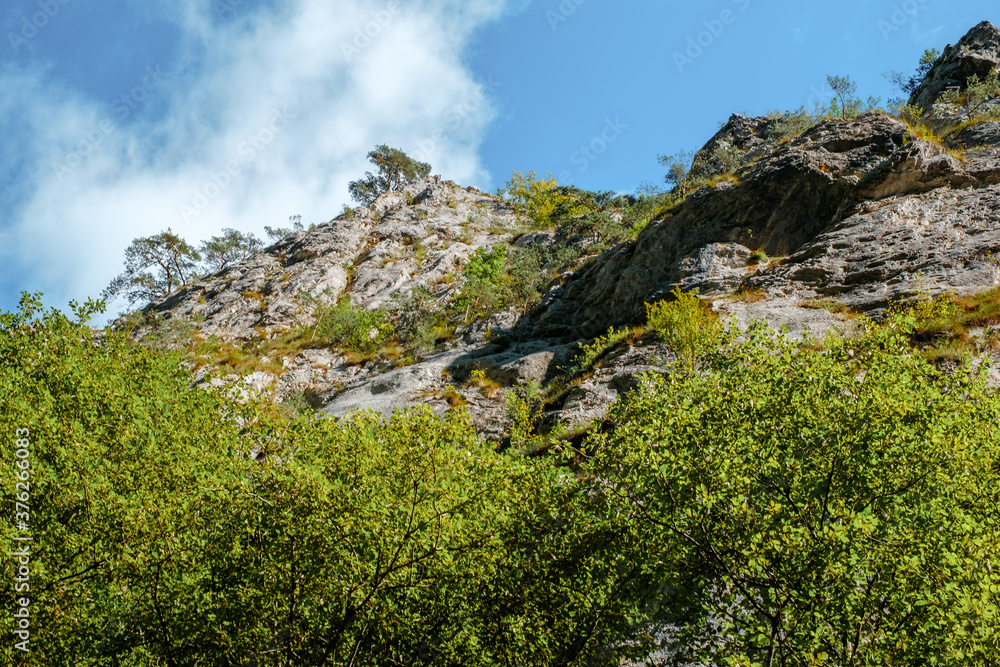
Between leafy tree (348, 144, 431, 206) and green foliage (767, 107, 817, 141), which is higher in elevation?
leafy tree (348, 144, 431, 206)

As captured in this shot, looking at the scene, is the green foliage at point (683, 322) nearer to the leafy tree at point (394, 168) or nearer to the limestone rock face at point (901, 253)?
the limestone rock face at point (901, 253)

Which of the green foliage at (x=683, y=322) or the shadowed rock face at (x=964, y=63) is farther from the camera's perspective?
the shadowed rock face at (x=964, y=63)

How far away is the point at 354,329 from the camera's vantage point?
44.4m

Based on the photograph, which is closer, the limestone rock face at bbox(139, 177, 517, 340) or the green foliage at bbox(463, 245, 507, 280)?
the green foliage at bbox(463, 245, 507, 280)

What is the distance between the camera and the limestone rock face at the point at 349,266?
170 ft

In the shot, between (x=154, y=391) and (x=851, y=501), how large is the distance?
62.6ft

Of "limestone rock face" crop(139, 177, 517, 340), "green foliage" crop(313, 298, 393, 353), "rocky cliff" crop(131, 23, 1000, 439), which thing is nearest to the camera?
"rocky cliff" crop(131, 23, 1000, 439)

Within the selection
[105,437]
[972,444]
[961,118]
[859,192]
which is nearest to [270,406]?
[105,437]

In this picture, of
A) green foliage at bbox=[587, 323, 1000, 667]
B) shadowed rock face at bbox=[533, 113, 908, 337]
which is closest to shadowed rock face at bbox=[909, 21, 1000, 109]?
shadowed rock face at bbox=[533, 113, 908, 337]

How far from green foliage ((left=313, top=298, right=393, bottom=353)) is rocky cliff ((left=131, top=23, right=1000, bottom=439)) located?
185 centimetres

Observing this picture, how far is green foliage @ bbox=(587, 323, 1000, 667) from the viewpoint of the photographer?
23.4 ft

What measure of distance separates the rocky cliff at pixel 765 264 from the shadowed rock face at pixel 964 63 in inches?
5.7

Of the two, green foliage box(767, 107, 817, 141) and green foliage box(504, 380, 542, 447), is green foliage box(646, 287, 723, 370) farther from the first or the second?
green foliage box(767, 107, 817, 141)

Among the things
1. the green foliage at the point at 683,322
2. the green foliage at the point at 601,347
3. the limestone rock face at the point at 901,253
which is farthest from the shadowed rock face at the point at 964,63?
the green foliage at the point at 683,322
